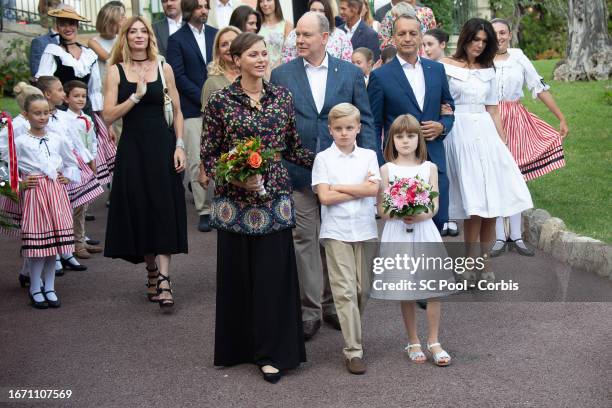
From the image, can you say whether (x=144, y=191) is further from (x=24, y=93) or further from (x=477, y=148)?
(x=477, y=148)

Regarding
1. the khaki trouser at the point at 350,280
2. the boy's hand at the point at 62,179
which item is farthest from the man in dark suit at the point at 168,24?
the khaki trouser at the point at 350,280

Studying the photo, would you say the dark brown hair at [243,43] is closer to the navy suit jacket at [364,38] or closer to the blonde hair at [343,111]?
the blonde hair at [343,111]

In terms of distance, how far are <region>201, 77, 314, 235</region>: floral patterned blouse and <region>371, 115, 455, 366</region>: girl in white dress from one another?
2.35ft

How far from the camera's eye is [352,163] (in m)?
7.52

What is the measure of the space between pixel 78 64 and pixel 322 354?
18.0ft

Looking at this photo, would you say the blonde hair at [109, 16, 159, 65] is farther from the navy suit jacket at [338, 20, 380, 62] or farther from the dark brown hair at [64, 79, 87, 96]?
the navy suit jacket at [338, 20, 380, 62]

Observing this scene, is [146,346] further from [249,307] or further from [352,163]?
[352,163]

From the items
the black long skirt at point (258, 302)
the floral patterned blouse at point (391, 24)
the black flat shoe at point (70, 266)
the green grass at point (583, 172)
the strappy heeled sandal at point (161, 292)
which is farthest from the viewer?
the floral patterned blouse at point (391, 24)

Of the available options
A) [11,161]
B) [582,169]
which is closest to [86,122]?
[11,161]

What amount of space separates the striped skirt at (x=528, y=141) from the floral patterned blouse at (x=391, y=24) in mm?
1932

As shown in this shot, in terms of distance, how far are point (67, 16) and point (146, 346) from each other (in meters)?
5.00

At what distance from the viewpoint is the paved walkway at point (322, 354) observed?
6723mm

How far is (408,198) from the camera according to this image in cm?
726

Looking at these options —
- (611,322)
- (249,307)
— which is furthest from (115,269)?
(611,322)
